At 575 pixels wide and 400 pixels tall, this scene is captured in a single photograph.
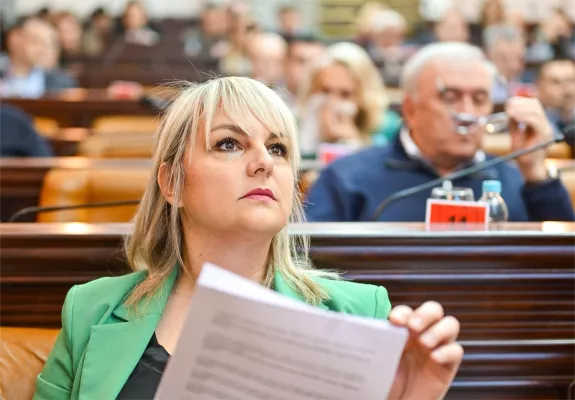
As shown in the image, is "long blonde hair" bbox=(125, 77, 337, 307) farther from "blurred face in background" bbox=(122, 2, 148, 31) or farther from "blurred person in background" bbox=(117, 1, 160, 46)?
"blurred face in background" bbox=(122, 2, 148, 31)

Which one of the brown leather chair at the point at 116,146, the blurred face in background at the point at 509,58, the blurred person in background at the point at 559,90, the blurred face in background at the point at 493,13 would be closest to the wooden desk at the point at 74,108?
the brown leather chair at the point at 116,146

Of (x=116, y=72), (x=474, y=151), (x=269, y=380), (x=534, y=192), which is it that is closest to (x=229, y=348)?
(x=269, y=380)

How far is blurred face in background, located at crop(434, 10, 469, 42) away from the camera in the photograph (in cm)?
975

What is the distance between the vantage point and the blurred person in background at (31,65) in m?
7.32

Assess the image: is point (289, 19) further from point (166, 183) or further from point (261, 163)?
point (261, 163)

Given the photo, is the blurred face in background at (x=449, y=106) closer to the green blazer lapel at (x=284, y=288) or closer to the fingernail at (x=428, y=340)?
the green blazer lapel at (x=284, y=288)

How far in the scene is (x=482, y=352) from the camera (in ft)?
6.34

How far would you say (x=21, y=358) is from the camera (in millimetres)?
1740

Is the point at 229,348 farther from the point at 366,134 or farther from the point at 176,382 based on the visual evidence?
the point at 366,134

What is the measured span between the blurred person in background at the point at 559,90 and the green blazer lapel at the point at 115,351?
4684 millimetres

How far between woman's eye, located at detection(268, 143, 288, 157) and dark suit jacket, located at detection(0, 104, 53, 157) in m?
3.17

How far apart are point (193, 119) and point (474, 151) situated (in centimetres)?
167

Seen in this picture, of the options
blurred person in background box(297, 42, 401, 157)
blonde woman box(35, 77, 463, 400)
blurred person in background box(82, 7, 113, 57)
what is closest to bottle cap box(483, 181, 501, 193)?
blonde woman box(35, 77, 463, 400)

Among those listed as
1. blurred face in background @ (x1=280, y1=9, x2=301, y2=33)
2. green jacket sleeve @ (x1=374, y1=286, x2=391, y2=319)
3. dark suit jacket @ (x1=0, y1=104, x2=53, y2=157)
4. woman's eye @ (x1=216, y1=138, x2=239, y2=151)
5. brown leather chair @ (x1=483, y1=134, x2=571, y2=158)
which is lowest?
blurred face in background @ (x1=280, y1=9, x2=301, y2=33)
